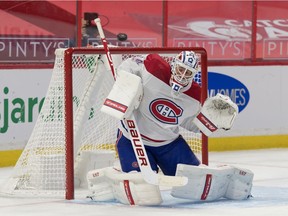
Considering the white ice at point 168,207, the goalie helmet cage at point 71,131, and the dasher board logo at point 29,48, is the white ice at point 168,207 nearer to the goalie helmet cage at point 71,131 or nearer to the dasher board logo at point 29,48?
the goalie helmet cage at point 71,131

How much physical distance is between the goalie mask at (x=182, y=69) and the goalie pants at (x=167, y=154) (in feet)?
1.22

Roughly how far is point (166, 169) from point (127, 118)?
0.45 meters

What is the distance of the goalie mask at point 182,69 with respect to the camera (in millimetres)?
6758

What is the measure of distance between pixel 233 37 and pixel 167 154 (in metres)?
3.76

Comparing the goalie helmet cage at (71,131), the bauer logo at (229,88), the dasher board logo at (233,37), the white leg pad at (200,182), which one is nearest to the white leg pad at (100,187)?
the goalie helmet cage at (71,131)

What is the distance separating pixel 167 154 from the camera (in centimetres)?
705

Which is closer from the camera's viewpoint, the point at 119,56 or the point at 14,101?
the point at 119,56

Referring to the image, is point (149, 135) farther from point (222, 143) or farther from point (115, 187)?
point (222, 143)

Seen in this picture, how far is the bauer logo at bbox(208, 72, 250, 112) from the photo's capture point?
Answer: 10.2 meters

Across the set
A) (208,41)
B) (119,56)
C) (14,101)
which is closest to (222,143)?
(208,41)

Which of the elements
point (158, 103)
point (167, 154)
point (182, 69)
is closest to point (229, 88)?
point (167, 154)

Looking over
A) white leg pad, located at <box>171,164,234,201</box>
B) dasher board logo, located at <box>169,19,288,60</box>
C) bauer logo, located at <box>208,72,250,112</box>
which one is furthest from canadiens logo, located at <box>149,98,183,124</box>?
dasher board logo, located at <box>169,19,288,60</box>

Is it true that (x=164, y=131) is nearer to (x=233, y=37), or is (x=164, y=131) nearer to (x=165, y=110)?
(x=165, y=110)

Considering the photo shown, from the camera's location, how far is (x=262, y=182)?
803cm
